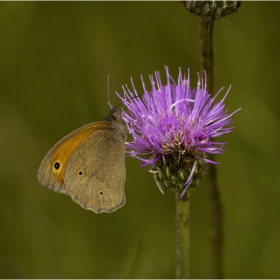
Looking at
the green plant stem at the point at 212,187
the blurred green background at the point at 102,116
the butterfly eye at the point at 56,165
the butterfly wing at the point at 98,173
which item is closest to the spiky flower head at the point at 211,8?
the green plant stem at the point at 212,187

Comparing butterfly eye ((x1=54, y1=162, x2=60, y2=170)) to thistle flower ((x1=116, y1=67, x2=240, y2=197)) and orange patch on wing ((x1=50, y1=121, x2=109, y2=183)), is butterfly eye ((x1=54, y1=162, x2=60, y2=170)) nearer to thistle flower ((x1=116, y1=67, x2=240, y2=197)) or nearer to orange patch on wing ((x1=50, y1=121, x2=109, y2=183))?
orange patch on wing ((x1=50, y1=121, x2=109, y2=183))

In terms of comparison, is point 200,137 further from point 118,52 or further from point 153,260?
point 118,52

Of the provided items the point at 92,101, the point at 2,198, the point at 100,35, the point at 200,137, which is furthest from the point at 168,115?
the point at 2,198

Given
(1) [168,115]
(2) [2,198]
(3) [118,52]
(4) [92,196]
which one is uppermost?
(3) [118,52]

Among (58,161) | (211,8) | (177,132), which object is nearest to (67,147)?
(58,161)

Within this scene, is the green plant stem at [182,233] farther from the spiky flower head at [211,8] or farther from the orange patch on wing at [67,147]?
the spiky flower head at [211,8]

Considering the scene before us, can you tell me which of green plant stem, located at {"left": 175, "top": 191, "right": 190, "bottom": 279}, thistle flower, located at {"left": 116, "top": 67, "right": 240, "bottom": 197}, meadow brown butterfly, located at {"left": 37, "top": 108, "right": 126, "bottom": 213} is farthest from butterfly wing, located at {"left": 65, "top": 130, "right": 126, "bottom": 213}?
green plant stem, located at {"left": 175, "top": 191, "right": 190, "bottom": 279}
